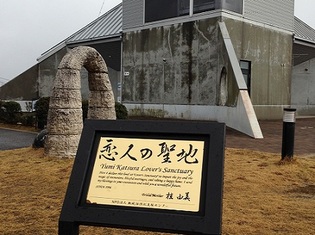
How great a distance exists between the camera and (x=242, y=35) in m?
17.5

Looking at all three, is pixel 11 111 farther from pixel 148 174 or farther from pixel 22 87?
pixel 148 174

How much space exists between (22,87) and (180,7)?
12.9 meters

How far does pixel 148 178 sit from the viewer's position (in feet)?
9.30

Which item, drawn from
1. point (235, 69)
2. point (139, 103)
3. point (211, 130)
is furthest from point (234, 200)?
point (139, 103)

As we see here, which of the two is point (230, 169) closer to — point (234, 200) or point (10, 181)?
point (234, 200)

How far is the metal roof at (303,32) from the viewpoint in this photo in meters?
22.1

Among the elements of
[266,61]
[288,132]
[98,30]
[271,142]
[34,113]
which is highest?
[98,30]

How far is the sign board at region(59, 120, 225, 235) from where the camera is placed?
8.64 ft

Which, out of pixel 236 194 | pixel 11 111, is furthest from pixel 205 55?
pixel 236 194

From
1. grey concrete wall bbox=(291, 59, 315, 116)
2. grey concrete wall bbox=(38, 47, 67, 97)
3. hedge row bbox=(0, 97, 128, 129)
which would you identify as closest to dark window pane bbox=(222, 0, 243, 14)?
hedge row bbox=(0, 97, 128, 129)

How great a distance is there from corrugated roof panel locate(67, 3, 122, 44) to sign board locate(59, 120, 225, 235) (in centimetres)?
1978

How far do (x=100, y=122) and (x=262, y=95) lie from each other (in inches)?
643

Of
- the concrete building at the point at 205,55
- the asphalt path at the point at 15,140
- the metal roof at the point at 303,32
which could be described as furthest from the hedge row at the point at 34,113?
the metal roof at the point at 303,32

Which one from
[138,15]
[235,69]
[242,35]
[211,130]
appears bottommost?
[211,130]
